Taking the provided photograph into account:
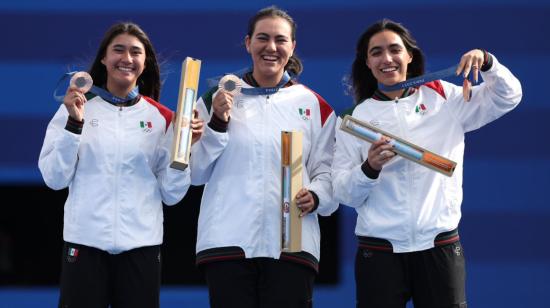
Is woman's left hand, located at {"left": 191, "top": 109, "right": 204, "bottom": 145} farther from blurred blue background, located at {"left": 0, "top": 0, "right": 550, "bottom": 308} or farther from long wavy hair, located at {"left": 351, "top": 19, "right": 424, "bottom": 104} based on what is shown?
blurred blue background, located at {"left": 0, "top": 0, "right": 550, "bottom": 308}

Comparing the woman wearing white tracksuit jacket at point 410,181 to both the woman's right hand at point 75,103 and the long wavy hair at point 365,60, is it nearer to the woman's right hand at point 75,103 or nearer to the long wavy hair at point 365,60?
the long wavy hair at point 365,60

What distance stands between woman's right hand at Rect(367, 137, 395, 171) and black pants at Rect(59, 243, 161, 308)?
0.87 meters

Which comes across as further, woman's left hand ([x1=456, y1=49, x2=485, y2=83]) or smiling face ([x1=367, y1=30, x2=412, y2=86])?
smiling face ([x1=367, y1=30, x2=412, y2=86])

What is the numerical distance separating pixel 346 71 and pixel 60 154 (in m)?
1.99

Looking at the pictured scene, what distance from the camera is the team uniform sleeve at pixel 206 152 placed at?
10.5 ft

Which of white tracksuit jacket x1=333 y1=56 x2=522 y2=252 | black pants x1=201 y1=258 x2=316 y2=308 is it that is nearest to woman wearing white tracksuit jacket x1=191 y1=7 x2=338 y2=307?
black pants x1=201 y1=258 x2=316 y2=308

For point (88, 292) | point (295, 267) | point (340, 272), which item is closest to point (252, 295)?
point (295, 267)

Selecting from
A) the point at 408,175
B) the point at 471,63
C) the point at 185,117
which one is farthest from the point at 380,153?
the point at 185,117

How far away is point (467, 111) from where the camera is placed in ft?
10.8

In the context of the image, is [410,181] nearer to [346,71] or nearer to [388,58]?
[388,58]

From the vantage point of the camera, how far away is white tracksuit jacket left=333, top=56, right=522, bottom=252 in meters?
3.15

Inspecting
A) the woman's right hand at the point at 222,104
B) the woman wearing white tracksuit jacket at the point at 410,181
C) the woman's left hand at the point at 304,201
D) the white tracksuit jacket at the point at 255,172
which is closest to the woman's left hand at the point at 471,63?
the woman wearing white tracksuit jacket at the point at 410,181

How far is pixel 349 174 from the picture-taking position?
3221 millimetres

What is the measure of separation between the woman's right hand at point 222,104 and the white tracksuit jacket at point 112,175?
25 centimetres
